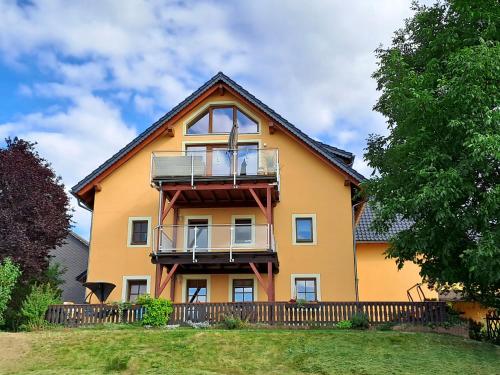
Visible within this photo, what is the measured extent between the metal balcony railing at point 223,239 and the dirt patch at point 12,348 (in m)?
6.67

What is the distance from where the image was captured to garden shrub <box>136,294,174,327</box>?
20.3 m

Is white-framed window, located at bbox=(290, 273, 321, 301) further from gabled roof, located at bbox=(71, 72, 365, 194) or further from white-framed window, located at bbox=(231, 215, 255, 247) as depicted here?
gabled roof, located at bbox=(71, 72, 365, 194)

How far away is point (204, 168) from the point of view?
78.3 feet

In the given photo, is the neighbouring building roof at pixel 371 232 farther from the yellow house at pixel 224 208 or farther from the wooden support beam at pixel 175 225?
the wooden support beam at pixel 175 225

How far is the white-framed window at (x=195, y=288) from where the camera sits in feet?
81.7

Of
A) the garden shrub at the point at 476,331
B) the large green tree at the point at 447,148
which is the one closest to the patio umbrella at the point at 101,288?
the large green tree at the point at 447,148

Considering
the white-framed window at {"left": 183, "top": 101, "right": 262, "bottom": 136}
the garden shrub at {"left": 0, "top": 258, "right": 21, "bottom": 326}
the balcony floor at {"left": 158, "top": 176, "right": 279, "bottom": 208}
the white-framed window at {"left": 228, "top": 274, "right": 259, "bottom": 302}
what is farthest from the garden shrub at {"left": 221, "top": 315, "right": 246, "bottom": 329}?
the white-framed window at {"left": 183, "top": 101, "right": 262, "bottom": 136}

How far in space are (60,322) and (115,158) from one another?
7.88 metres

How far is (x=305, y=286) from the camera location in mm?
24516

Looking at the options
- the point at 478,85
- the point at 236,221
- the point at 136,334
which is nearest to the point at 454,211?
the point at 478,85

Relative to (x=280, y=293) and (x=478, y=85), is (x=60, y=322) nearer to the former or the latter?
(x=280, y=293)

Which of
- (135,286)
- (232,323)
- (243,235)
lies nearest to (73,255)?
(135,286)

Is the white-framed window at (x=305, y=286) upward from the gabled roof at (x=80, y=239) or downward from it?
downward

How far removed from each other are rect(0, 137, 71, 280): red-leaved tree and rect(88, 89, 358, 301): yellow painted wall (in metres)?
2.75
